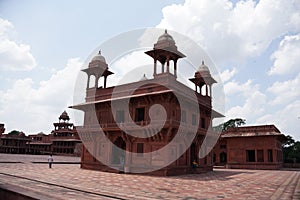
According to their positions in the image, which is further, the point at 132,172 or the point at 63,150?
the point at 63,150

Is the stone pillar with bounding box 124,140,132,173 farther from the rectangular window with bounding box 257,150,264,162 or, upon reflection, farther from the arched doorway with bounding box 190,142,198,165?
the rectangular window with bounding box 257,150,264,162

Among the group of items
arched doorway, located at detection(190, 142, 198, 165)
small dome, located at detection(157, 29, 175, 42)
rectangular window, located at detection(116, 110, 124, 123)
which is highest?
small dome, located at detection(157, 29, 175, 42)

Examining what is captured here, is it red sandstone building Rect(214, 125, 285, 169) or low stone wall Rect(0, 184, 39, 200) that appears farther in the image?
red sandstone building Rect(214, 125, 285, 169)

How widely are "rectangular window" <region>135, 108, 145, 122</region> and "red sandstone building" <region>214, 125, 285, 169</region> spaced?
1937 cm

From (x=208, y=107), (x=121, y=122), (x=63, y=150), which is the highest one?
(x=208, y=107)

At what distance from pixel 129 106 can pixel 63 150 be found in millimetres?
41417

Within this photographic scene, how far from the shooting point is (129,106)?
22.5m

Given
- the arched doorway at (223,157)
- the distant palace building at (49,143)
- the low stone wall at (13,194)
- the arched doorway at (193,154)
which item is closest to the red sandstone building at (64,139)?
the distant palace building at (49,143)

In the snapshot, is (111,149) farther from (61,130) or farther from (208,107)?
(61,130)

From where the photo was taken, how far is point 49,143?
204ft

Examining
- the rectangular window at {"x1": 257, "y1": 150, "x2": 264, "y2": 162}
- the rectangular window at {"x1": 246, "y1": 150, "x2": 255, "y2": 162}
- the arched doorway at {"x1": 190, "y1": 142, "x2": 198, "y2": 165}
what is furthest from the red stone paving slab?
the rectangular window at {"x1": 246, "y1": 150, "x2": 255, "y2": 162}

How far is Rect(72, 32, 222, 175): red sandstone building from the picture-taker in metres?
20.2

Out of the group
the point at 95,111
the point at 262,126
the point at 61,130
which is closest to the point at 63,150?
the point at 61,130

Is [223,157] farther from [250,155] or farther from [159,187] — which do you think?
[159,187]
